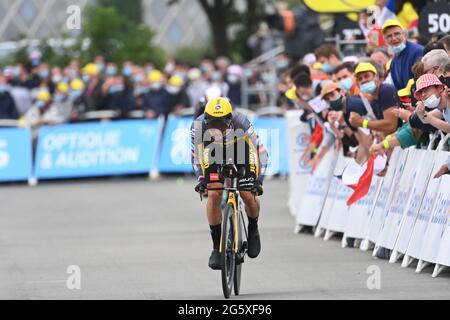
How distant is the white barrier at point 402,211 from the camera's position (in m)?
13.2

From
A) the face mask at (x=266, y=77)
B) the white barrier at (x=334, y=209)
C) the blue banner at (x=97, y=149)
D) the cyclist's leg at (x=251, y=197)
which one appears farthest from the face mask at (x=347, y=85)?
the face mask at (x=266, y=77)

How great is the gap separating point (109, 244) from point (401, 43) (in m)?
4.38

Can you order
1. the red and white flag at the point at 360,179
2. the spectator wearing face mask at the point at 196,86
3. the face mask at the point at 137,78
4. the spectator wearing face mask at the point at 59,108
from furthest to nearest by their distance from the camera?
the face mask at the point at 137,78, the spectator wearing face mask at the point at 196,86, the spectator wearing face mask at the point at 59,108, the red and white flag at the point at 360,179

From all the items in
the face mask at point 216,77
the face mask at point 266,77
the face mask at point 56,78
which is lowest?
the face mask at point 56,78

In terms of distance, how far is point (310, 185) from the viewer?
18.3 m

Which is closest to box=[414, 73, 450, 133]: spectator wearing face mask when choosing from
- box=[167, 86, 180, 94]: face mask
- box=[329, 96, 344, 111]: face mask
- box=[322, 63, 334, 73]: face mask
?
box=[329, 96, 344, 111]: face mask

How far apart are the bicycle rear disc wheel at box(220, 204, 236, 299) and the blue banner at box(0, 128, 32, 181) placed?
1624 centimetres

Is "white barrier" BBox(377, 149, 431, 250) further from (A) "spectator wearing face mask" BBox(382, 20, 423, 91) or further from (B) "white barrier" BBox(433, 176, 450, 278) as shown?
(B) "white barrier" BBox(433, 176, 450, 278)

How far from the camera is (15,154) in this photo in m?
27.9

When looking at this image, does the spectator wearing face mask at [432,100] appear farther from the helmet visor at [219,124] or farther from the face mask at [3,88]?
the face mask at [3,88]

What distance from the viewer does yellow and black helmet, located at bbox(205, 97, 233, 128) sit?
11906mm

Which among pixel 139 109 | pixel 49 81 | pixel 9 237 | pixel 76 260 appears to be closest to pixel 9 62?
pixel 49 81

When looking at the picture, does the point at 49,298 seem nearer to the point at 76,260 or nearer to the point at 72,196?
the point at 76,260

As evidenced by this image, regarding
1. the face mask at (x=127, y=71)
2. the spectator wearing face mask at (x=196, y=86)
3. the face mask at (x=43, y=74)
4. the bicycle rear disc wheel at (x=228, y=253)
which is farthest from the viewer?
the face mask at (x=43, y=74)
